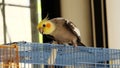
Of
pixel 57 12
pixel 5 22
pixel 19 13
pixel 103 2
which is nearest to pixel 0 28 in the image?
pixel 5 22

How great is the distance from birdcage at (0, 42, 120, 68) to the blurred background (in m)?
0.60

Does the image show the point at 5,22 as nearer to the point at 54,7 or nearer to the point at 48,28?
the point at 54,7

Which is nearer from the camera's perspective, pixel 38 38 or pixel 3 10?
pixel 3 10

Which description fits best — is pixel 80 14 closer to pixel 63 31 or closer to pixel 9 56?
pixel 63 31

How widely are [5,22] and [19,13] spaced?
0.46ft

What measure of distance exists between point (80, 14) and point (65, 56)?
93 centimetres

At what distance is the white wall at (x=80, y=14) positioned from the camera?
226 centimetres

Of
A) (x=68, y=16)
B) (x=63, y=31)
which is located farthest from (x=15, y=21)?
(x=63, y=31)

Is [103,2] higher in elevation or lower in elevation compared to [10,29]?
higher

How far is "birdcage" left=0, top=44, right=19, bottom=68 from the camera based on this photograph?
1115mm

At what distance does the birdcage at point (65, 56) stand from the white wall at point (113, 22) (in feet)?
1.88

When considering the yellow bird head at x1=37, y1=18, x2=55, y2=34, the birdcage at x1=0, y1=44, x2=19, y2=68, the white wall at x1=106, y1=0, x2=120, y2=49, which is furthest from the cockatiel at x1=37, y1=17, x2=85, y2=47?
the white wall at x1=106, y1=0, x2=120, y2=49

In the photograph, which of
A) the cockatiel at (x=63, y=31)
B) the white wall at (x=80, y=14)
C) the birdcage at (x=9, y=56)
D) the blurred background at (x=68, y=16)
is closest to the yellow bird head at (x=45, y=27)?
the cockatiel at (x=63, y=31)

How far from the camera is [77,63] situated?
4.63 ft
